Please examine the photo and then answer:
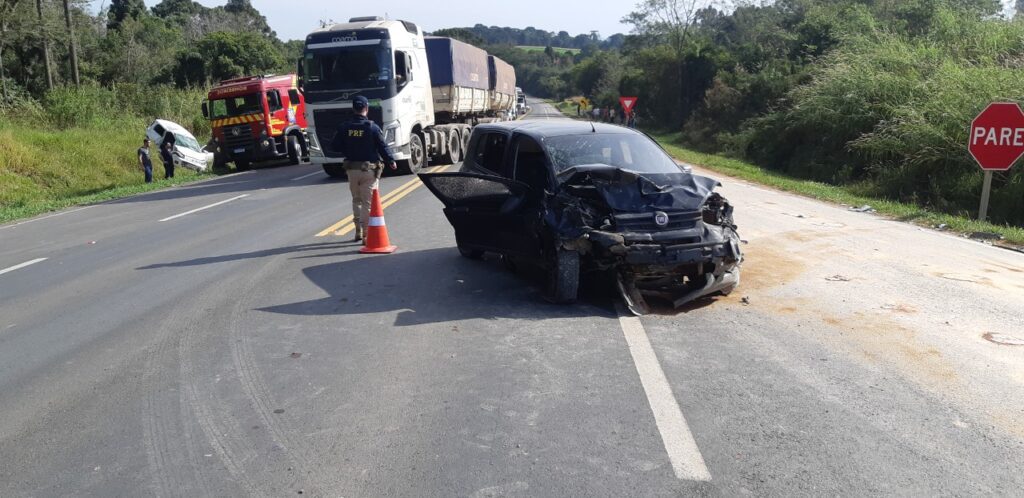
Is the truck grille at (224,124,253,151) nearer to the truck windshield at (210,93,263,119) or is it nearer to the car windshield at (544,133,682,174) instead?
the truck windshield at (210,93,263,119)

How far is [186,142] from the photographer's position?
91.7 feet

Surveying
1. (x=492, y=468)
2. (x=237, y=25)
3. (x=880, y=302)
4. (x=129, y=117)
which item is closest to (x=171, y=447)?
(x=492, y=468)

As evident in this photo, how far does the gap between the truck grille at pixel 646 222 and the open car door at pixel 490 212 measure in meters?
0.84

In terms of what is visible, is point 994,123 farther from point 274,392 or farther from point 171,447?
point 171,447

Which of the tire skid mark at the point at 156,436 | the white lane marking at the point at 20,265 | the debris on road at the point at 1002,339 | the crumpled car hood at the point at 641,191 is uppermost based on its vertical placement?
the crumpled car hood at the point at 641,191

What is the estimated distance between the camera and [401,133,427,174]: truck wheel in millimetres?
21438

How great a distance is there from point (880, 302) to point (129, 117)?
32.4 meters

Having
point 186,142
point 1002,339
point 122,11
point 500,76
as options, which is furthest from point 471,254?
point 122,11

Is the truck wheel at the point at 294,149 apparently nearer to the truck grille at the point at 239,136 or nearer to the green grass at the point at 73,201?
the truck grille at the point at 239,136

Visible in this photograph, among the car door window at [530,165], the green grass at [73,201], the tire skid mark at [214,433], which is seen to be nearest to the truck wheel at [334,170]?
the green grass at [73,201]

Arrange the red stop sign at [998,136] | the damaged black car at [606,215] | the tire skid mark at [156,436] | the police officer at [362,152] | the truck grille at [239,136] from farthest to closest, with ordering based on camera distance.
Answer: the truck grille at [239,136], the red stop sign at [998,136], the police officer at [362,152], the damaged black car at [606,215], the tire skid mark at [156,436]

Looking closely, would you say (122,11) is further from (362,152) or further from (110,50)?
(362,152)

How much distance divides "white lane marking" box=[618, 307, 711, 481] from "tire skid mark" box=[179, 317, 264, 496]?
2.11 meters

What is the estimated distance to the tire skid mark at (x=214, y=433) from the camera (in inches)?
157
